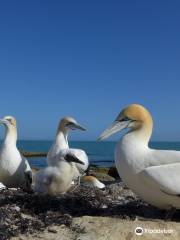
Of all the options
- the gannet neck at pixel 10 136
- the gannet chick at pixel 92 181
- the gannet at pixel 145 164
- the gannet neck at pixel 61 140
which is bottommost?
the gannet chick at pixel 92 181

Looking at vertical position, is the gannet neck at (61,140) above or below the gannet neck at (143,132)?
below

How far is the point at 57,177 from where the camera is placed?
8.30 m

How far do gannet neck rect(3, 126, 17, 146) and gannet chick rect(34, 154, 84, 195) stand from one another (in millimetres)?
2071

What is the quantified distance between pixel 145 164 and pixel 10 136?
513cm

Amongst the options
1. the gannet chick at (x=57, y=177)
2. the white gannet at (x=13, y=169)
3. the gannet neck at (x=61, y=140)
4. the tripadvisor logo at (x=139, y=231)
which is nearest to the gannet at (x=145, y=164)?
the tripadvisor logo at (x=139, y=231)

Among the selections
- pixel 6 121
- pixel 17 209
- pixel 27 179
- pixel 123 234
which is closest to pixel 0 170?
pixel 27 179

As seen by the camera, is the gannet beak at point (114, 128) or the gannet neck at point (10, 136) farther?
the gannet neck at point (10, 136)

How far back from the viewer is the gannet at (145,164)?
20.1 feet

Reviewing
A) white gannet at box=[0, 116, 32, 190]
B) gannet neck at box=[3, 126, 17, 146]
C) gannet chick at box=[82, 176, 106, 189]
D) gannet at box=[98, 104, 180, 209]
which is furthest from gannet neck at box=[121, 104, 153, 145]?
gannet chick at box=[82, 176, 106, 189]

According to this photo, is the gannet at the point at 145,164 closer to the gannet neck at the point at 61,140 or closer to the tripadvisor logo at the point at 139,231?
the tripadvisor logo at the point at 139,231

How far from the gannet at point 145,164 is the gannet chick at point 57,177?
2014mm

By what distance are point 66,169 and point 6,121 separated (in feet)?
10.8

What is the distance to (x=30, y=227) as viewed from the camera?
5.94m

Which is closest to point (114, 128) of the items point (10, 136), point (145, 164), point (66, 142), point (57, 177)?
point (145, 164)
